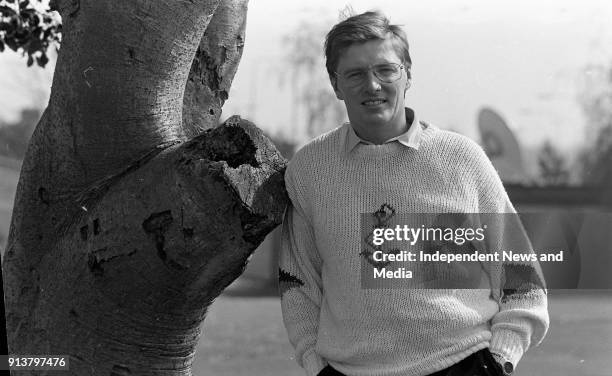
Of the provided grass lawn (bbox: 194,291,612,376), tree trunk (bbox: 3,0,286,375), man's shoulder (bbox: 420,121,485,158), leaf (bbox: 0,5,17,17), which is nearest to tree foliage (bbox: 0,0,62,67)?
leaf (bbox: 0,5,17,17)

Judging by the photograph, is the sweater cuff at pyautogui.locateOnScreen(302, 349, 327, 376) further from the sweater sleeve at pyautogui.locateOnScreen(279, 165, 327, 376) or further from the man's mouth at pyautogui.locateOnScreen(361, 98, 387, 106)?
the man's mouth at pyautogui.locateOnScreen(361, 98, 387, 106)

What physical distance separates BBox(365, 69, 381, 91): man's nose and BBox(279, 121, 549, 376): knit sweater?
0.46 ft

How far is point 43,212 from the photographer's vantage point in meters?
2.79

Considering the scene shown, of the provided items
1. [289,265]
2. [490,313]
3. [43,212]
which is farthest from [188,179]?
[490,313]

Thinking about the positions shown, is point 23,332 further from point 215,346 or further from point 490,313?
point 215,346

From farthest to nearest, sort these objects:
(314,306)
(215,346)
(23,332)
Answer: (215,346)
(23,332)
(314,306)

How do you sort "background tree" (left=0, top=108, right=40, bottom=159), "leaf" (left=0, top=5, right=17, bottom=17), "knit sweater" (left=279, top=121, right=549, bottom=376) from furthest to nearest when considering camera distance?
"background tree" (left=0, top=108, right=40, bottom=159)
"leaf" (left=0, top=5, right=17, bottom=17)
"knit sweater" (left=279, top=121, right=549, bottom=376)

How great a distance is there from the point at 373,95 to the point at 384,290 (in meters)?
0.47

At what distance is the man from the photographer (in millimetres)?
2375

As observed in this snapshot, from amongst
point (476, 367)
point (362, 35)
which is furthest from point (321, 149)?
point (476, 367)

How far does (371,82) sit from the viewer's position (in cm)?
243

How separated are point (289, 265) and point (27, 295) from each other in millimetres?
762

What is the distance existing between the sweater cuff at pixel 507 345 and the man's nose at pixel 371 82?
25.9 inches

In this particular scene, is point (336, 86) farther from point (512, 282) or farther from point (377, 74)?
point (512, 282)
